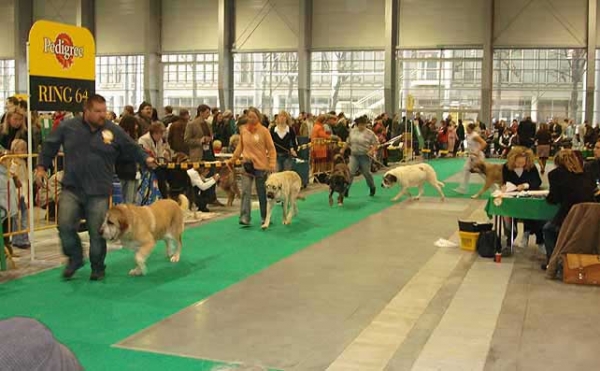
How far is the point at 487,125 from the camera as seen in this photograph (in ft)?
105

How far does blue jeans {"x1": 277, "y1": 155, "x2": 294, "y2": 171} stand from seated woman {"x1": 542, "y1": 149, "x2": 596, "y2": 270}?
6.35m

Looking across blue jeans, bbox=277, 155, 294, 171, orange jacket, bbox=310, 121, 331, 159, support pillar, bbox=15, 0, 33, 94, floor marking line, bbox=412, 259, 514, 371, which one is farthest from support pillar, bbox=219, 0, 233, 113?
floor marking line, bbox=412, 259, 514, 371

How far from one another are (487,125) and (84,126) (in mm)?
27139

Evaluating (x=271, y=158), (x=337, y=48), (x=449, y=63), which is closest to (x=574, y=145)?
(x=449, y=63)

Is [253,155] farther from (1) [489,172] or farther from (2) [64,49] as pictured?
(1) [489,172]

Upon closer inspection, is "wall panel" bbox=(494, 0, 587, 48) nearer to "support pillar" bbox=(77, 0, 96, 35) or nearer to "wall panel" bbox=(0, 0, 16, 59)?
"support pillar" bbox=(77, 0, 96, 35)

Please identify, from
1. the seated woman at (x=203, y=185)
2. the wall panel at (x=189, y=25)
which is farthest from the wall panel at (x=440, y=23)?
the seated woman at (x=203, y=185)

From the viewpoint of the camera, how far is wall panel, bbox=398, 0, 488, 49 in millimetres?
31328

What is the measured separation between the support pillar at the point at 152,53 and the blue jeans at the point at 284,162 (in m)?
23.0

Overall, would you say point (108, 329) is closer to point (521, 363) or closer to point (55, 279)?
point (55, 279)

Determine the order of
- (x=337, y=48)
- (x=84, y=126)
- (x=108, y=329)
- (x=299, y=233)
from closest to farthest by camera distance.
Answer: (x=108, y=329), (x=84, y=126), (x=299, y=233), (x=337, y=48)

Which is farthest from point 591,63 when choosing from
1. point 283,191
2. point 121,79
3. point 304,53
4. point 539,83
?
point 283,191

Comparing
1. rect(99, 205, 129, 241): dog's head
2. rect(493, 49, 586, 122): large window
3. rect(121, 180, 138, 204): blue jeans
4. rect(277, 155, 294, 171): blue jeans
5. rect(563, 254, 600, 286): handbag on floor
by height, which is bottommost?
rect(563, 254, 600, 286): handbag on floor

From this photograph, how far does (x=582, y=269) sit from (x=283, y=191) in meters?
4.71
